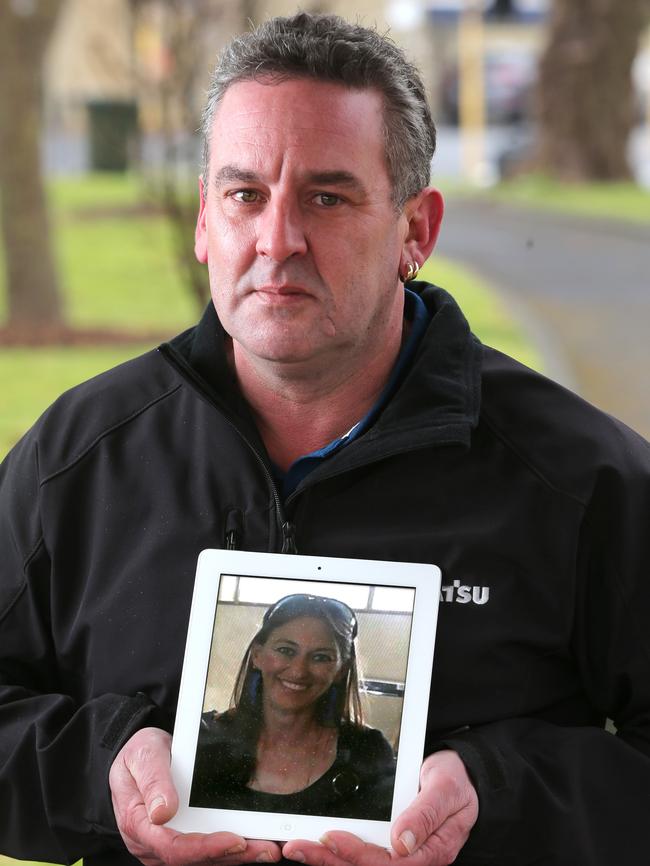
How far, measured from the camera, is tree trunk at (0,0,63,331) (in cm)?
595

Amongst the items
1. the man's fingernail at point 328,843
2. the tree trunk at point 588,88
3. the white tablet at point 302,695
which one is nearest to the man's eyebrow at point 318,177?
the white tablet at point 302,695

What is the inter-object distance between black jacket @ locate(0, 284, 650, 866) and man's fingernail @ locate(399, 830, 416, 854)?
0.11m

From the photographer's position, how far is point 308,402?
1572 millimetres

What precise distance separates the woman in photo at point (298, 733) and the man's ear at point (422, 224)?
0.49m

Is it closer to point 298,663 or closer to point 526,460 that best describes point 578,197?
point 526,460

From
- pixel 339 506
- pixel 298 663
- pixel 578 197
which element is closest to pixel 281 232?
pixel 339 506

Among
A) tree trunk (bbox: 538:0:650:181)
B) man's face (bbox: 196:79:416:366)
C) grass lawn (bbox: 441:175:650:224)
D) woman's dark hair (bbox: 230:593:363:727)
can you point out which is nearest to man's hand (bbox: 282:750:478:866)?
woman's dark hair (bbox: 230:593:363:727)

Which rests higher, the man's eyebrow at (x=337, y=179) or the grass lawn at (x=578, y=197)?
the grass lawn at (x=578, y=197)

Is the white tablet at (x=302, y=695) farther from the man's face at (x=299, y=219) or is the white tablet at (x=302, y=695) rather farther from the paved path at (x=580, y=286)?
the paved path at (x=580, y=286)

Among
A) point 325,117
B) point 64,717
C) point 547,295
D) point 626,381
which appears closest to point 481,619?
point 64,717

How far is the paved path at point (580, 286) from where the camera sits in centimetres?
268

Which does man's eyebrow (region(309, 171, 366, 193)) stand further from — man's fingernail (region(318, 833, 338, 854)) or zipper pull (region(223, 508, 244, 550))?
A: man's fingernail (region(318, 833, 338, 854))

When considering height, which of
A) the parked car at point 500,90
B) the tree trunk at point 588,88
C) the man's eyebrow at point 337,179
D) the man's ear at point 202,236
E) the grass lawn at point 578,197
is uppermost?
the parked car at point 500,90

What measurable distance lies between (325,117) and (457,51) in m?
4.33
